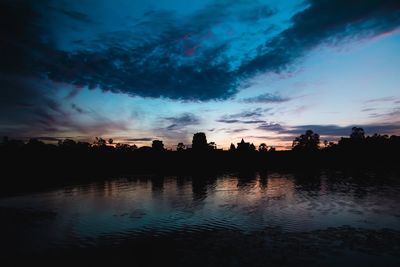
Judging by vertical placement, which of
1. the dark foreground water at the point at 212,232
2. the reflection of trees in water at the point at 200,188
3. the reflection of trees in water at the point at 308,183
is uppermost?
the reflection of trees in water at the point at 308,183

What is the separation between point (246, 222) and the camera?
2794 centimetres

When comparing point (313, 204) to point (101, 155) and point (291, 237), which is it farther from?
point (101, 155)

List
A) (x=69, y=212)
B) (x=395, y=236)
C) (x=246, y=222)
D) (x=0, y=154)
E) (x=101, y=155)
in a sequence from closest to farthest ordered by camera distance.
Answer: (x=395, y=236) → (x=246, y=222) → (x=69, y=212) → (x=0, y=154) → (x=101, y=155)

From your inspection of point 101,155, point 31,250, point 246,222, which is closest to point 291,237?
point 246,222

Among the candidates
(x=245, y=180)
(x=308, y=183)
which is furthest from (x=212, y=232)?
(x=245, y=180)

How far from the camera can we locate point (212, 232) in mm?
24750

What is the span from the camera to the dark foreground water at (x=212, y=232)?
60.9ft

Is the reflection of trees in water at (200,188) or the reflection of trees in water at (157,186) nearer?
the reflection of trees in water at (200,188)

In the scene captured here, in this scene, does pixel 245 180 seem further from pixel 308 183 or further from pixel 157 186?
pixel 157 186

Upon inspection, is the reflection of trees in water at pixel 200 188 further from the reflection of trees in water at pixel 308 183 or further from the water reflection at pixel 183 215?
the reflection of trees in water at pixel 308 183

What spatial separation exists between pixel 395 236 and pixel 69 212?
109ft

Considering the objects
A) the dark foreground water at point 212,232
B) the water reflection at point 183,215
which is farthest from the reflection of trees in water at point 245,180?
the dark foreground water at point 212,232

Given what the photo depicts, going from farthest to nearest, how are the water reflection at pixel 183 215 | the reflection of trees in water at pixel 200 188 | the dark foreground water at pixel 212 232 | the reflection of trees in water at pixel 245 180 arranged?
1. the reflection of trees in water at pixel 245 180
2. the reflection of trees in water at pixel 200 188
3. the water reflection at pixel 183 215
4. the dark foreground water at pixel 212 232

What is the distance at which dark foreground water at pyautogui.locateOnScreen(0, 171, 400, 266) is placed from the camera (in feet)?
60.9
